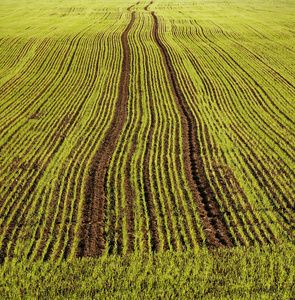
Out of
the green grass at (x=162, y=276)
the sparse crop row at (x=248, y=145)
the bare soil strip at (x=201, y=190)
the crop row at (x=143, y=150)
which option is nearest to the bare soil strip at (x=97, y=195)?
the crop row at (x=143, y=150)

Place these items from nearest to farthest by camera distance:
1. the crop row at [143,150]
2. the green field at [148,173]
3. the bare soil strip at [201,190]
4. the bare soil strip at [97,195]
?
the green field at [148,173] → the bare soil strip at [97,195] → the bare soil strip at [201,190] → the crop row at [143,150]

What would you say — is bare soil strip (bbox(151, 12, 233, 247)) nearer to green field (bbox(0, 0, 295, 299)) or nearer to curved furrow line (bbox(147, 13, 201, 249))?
green field (bbox(0, 0, 295, 299))

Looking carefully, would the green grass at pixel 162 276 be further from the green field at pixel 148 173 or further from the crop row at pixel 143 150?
the crop row at pixel 143 150

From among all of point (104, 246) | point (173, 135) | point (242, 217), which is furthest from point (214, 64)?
point (104, 246)


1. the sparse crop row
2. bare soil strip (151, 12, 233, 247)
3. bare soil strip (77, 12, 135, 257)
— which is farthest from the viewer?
the sparse crop row

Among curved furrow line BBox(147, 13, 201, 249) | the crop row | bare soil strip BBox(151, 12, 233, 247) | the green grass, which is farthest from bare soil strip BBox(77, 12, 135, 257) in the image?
bare soil strip BBox(151, 12, 233, 247)
